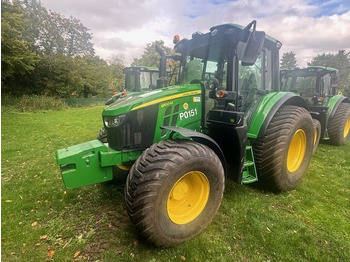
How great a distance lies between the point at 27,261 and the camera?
2293mm

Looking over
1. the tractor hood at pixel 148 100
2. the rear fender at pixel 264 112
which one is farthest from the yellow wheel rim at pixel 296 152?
the tractor hood at pixel 148 100

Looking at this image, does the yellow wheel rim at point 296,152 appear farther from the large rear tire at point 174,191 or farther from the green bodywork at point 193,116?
the large rear tire at point 174,191

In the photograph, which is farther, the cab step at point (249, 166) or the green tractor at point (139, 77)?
the green tractor at point (139, 77)

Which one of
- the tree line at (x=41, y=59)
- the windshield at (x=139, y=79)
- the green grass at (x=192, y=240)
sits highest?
the tree line at (x=41, y=59)

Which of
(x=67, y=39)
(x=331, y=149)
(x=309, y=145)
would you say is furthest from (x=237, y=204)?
(x=67, y=39)

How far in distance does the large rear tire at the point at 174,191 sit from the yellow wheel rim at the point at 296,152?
190cm

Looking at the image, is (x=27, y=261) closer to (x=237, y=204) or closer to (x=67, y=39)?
(x=237, y=204)

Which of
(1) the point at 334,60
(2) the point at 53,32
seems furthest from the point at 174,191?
(1) the point at 334,60

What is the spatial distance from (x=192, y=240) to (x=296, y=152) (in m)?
2.54

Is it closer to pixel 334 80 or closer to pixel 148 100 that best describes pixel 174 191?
pixel 148 100

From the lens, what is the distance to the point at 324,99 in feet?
23.0

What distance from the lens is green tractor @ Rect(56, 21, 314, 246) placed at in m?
2.25

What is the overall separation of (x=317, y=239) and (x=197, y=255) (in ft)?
4.80

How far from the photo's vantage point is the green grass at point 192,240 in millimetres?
2400
